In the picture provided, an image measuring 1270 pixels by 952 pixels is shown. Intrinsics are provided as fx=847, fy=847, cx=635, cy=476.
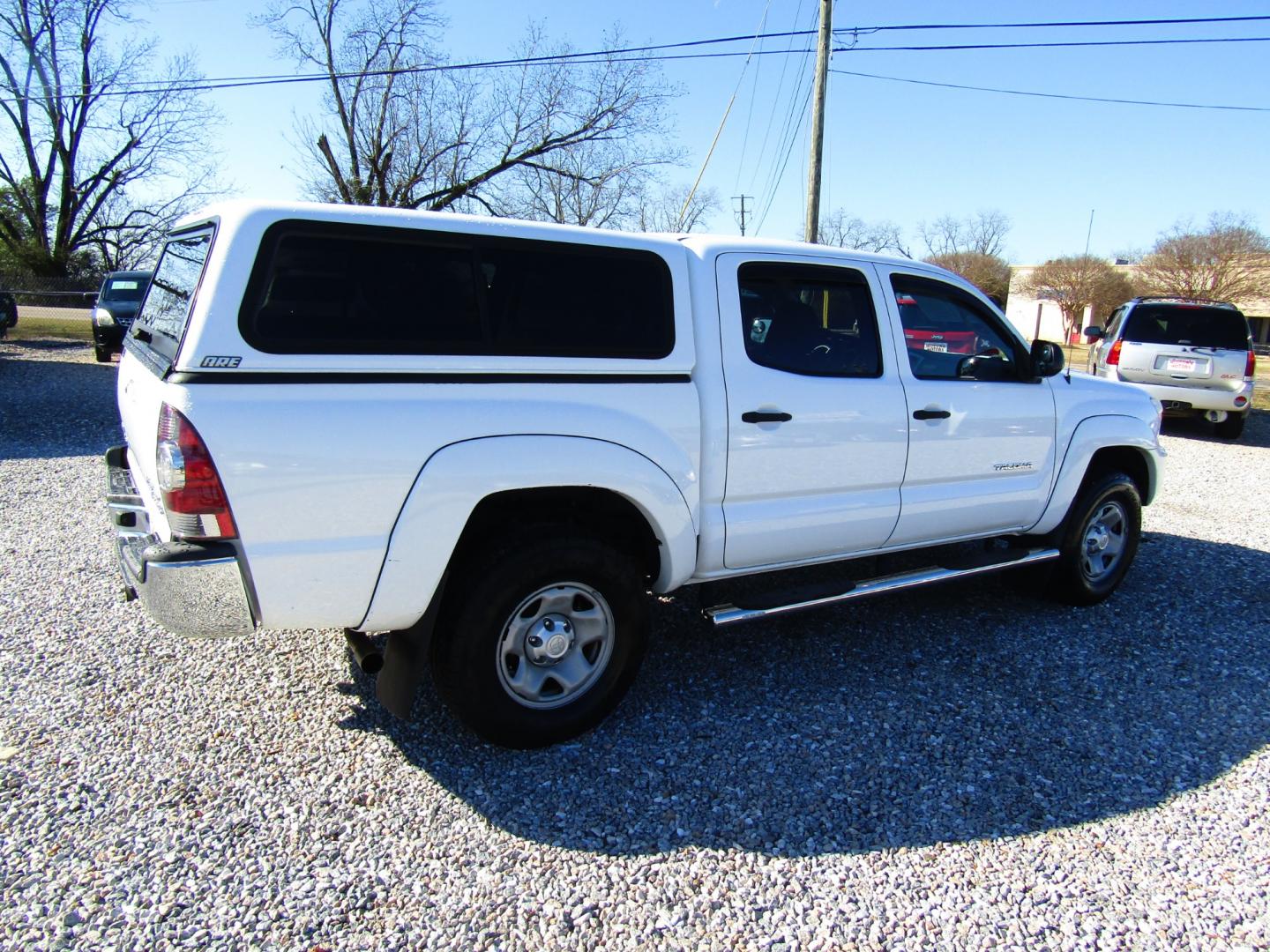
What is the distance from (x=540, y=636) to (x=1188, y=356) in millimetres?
11673

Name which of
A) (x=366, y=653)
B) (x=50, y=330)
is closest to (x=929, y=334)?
(x=366, y=653)

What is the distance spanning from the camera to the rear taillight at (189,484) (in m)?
2.58

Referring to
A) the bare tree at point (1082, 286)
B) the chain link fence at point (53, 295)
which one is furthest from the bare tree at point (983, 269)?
the chain link fence at point (53, 295)

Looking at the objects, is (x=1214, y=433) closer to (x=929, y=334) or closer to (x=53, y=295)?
(x=929, y=334)

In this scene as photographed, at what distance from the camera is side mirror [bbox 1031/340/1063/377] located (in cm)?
447

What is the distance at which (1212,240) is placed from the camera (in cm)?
3819

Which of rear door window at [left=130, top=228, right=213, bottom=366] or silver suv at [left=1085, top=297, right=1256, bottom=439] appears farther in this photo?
silver suv at [left=1085, top=297, right=1256, bottom=439]

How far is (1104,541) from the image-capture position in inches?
203

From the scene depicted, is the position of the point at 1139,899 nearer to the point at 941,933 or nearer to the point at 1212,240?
the point at 941,933

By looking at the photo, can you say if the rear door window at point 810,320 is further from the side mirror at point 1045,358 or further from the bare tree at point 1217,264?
the bare tree at point 1217,264

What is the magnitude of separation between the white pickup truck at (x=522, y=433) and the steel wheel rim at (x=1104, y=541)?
3.22ft

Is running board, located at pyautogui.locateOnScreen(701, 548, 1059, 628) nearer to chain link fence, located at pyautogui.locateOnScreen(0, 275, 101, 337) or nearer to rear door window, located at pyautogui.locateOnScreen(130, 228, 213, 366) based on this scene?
rear door window, located at pyautogui.locateOnScreen(130, 228, 213, 366)

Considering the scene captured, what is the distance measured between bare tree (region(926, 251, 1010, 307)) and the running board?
53.9 m

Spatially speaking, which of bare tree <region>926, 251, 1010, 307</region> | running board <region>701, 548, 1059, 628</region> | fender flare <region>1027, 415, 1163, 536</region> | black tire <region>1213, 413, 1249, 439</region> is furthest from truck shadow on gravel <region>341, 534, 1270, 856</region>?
bare tree <region>926, 251, 1010, 307</region>
